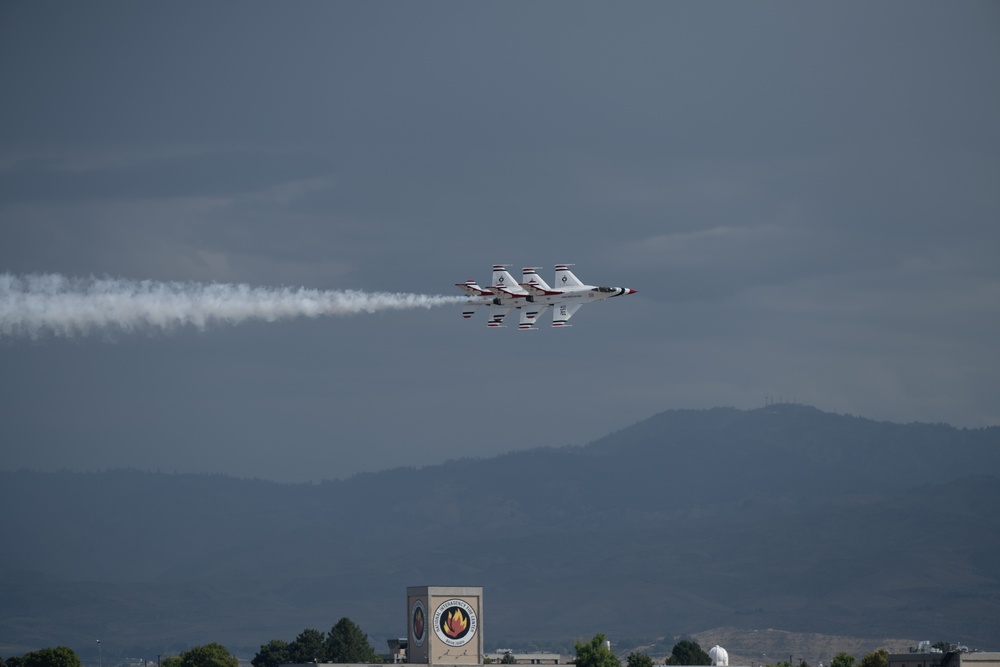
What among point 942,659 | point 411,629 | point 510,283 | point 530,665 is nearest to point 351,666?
point 411,629

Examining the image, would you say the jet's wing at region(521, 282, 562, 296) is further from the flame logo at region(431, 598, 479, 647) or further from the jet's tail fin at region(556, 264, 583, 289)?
the flame logo at region(431, 598, 479, 647)

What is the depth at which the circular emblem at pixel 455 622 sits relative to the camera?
566 feet

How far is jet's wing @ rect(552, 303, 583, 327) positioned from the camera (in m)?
156

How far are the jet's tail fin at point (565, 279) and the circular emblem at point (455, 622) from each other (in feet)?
138

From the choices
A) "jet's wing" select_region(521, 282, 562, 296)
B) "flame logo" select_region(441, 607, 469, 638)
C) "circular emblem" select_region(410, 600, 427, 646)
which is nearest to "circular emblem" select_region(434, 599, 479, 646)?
"flame logo" select_region(441, 607, 469, 638)

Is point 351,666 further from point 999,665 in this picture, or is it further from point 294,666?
point 999,665

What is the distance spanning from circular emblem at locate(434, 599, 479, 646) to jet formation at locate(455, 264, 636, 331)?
36.5m

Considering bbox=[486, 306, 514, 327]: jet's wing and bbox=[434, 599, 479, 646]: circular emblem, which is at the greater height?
bbox=[486, 306, 514, 327]: jet's wing

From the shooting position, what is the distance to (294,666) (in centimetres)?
18062

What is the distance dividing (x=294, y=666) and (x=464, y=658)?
22.2 meters

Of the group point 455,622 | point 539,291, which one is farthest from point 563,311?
point 455,622

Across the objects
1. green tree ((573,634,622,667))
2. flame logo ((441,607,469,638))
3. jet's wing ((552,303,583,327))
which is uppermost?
jet's wing ((552,303,583,327))

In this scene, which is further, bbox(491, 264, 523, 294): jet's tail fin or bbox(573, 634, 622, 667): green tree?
bbox(573, 634, 622, 667): green tree

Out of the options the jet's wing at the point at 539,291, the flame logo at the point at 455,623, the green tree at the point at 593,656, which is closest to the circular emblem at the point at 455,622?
the flame logo at the point at 455,623
